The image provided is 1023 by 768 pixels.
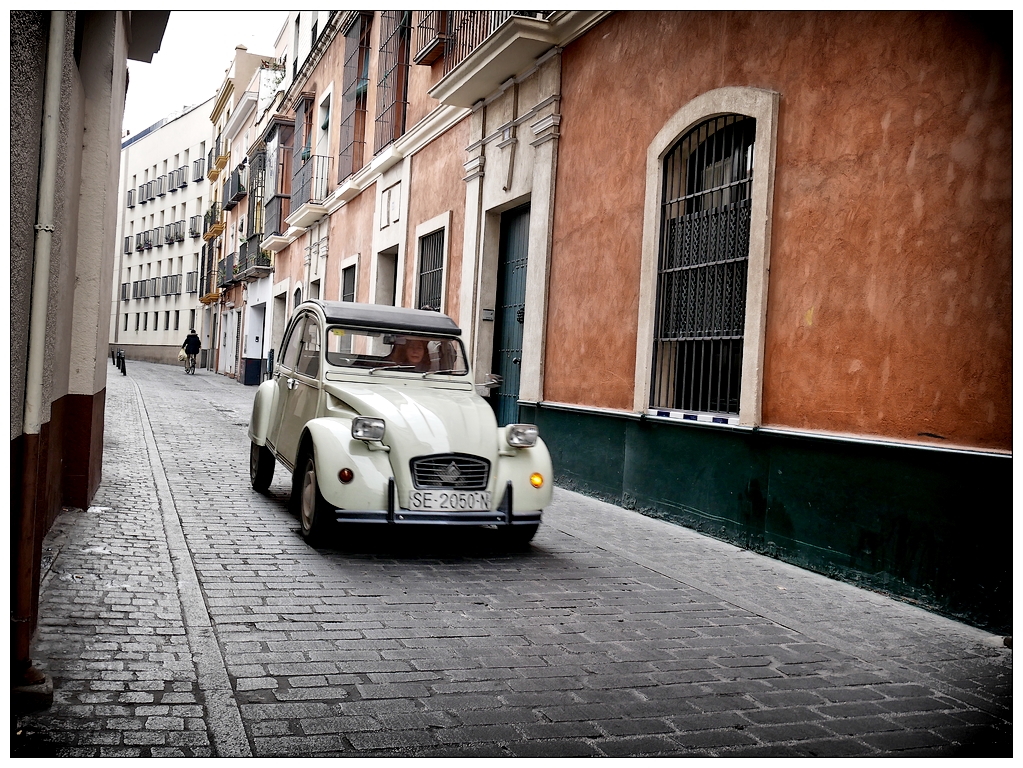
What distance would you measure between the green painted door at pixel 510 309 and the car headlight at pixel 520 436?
5.30 meters

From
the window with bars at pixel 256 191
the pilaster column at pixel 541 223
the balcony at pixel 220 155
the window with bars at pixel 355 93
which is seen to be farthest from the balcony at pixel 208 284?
the pilaster column at pixel 541 223

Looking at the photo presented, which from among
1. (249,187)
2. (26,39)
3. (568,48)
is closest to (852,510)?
(26,39)

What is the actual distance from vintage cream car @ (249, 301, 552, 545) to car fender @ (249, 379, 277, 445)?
0.60 metres

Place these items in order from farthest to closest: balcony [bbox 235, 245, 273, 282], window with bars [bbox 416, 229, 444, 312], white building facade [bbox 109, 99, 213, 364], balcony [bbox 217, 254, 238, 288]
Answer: white building facade [bbox 109, 99, 213, 364], balcony [bbox 217, 254, 238, 288], balcony [bbox 235, 245, 273, 282], window with bars [bbox 416, 229, 444, 312]

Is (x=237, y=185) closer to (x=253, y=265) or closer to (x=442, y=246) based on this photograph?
(x=253, y=265)

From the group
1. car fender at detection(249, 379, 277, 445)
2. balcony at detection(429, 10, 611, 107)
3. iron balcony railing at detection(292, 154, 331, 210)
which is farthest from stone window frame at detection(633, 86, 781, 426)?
iron balcony railing at detection(292, 154, 331, 210)

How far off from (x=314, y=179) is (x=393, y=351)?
16.2 m

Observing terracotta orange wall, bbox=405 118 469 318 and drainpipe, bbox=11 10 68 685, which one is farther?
terracotta orange wall, bbox=405 118 469 318

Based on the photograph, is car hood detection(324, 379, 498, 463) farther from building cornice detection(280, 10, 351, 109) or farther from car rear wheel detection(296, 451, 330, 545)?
building cornice detection(280, 10, 351, 109)

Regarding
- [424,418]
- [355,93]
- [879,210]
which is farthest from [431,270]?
[879,210]

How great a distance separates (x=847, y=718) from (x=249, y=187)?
3262 centimetres

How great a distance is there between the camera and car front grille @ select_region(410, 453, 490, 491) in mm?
6410

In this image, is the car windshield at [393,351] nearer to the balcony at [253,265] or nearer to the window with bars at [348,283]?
the window with bars at [348,283]

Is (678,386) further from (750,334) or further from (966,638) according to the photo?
(966,638)
